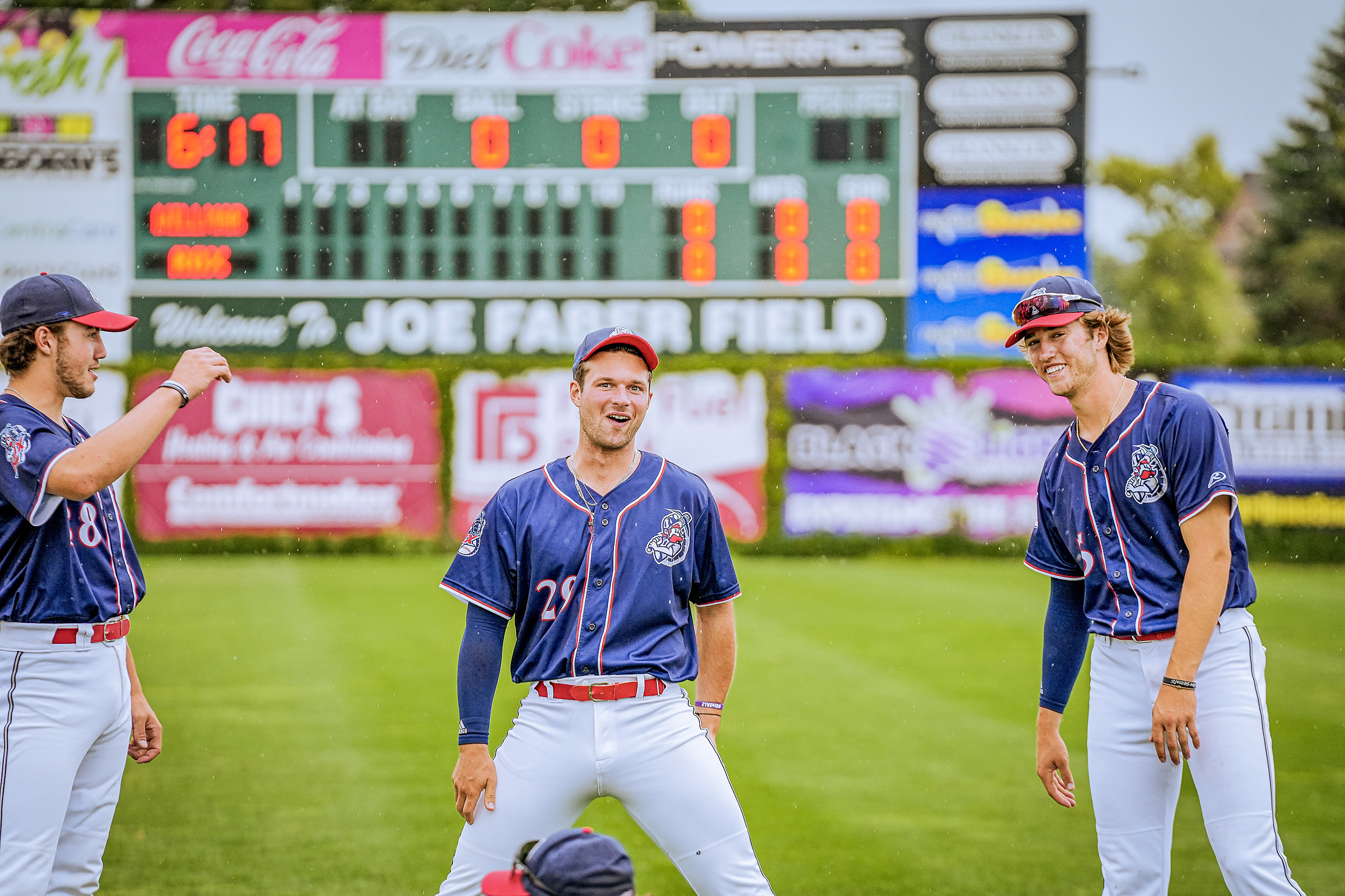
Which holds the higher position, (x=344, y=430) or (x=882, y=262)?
(x=882, y=262)

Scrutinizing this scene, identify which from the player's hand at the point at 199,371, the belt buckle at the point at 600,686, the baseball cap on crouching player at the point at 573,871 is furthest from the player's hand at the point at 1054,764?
the player's hand at the point at 199,371

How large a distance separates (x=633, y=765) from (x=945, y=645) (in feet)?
26.0

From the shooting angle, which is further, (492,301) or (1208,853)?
(492,301)

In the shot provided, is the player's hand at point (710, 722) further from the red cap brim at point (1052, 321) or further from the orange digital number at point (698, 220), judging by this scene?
the orange digital number at point (698, 220)

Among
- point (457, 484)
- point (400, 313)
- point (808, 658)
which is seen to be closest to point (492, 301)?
point (400, 313)

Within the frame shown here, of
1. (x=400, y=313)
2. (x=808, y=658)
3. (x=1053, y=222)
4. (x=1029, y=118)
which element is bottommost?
(x=808, y=658)

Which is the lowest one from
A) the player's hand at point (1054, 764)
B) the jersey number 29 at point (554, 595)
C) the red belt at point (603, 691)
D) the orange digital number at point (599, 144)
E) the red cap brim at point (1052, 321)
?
the player's hand at point (1054, 764)

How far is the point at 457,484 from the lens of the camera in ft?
56.3

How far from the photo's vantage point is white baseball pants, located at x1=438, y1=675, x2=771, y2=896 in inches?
128

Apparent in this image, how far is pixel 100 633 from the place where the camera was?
→ 3500 mm

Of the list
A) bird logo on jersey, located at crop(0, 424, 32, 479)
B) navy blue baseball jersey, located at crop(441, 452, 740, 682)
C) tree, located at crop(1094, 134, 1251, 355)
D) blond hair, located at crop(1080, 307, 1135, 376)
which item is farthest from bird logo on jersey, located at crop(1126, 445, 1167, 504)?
tree, located at crop(1094, 134, 1251, 355)

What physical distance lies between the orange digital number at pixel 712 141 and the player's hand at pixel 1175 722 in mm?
15228

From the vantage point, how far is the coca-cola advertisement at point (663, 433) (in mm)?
17094

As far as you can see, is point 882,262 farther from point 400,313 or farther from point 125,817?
point 125,817
